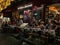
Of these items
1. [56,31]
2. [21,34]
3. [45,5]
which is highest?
[45,5]

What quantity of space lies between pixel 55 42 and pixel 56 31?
62 centimetres

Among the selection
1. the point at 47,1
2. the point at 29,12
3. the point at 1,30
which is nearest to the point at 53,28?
the point at 47,1

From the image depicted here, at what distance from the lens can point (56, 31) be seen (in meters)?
10.0

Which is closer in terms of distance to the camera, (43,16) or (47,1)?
(47,1)

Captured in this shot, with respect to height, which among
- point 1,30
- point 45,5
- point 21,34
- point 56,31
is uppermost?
point 45,5

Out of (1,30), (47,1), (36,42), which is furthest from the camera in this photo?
(1,30)

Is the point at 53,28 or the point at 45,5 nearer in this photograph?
the point at 53,28

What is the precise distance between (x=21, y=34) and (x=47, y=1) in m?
2.99

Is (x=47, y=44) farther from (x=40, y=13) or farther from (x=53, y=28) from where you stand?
(x=40, y=13)

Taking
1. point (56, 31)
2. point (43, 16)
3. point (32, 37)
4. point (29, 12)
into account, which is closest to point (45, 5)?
point (43, 16)

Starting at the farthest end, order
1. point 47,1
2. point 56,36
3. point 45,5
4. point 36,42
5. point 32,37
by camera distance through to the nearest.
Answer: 1. point 45,5
2. point 47,1
3. point 32,37
4. point 36,42
5. point 56,36

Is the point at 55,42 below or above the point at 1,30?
above

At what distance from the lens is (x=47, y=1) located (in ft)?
42.5

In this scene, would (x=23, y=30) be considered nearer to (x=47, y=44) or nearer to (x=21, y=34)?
(x=21, y=34)
